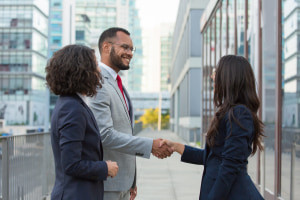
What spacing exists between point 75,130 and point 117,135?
0.72 m

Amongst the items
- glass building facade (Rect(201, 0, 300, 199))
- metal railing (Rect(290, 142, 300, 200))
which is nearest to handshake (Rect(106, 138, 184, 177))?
glass building facade (Rect(201, 0, 300, 199))

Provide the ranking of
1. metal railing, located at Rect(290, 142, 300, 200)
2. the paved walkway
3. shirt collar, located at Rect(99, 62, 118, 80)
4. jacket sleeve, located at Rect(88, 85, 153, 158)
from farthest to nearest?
the paved walkway → metal railing, located at Rect(290, 142, 300, 200) → shirt collar, located at Rect(99, 62, 118, 80) → jacket sleeve, located at Rect(88, 85, 153, 158)

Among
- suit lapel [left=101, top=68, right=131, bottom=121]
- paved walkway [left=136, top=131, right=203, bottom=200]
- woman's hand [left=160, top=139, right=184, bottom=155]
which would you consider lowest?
paved walkway [left=136, top=131, right=203, bottom=200]

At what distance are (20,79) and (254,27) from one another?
2477 inches

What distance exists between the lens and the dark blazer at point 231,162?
2.49 m

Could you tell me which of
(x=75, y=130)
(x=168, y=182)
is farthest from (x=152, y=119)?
(x=75, y=130)

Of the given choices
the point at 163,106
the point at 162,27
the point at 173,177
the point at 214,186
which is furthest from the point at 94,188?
the point at 162,27

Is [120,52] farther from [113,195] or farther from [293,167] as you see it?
[293,167]

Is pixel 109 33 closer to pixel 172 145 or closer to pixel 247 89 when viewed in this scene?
pixel 172 145

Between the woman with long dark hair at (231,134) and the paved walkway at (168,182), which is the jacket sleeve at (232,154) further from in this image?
the paved walkway at (168,182)

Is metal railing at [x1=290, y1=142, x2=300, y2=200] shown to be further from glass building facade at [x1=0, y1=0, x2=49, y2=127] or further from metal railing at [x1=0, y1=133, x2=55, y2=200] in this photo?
glass building facade at [x1=0, y1=0, x2=49, y2=127]

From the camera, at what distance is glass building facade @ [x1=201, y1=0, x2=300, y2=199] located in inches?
229

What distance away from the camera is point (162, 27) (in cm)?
13475

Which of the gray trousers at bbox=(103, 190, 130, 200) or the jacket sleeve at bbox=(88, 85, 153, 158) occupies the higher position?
the jacket sleeve at bbox=(88, 85, 153, 158)
